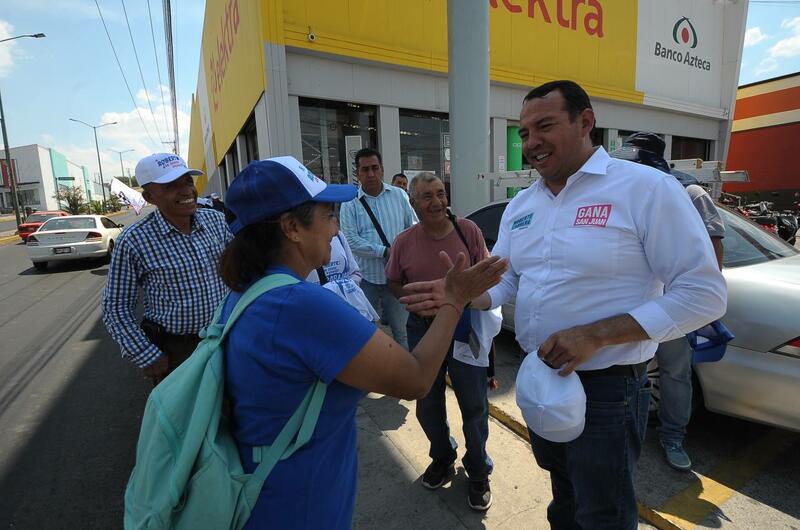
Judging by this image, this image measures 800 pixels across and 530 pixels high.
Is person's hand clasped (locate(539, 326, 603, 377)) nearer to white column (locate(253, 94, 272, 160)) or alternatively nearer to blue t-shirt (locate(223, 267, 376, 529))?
blue t-shirt (locate(223, 267, 376, 529))

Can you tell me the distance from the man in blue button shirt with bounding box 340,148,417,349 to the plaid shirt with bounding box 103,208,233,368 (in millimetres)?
1498

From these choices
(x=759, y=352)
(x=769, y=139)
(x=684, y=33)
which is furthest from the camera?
(x=769, y=139)

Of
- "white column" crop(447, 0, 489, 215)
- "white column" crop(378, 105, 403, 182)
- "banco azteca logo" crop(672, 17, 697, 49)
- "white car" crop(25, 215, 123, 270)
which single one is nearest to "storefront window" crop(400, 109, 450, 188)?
"white column" crop(378, 105, 403, 182)

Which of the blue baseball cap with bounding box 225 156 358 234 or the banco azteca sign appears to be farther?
the banco azteca sign

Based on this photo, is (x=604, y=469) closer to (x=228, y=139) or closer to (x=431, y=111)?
(x=431, y=111)

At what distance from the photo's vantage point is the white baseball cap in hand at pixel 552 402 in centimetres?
142

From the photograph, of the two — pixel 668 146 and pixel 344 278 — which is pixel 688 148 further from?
pixel 344 278

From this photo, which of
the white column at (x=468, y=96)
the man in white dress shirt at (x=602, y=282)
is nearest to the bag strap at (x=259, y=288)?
the man in white dress shirt at (x=602, y=282)

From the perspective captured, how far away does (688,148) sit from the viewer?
1447cm

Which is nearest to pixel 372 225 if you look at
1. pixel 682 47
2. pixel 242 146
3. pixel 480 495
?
pixel 480 495

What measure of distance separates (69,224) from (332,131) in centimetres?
917

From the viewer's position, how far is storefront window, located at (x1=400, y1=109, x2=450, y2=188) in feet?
28.3

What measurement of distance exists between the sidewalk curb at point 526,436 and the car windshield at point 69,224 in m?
12.9

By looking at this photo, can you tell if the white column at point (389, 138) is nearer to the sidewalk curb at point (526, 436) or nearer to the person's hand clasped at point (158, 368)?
the sidewalk curb at point (526, 436)
